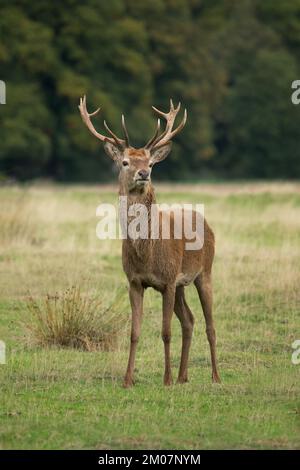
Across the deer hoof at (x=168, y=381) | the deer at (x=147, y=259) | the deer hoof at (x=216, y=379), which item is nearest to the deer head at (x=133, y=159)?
the deer at (x=147, y=259)

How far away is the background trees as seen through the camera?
43.8 m

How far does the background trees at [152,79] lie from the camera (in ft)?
144

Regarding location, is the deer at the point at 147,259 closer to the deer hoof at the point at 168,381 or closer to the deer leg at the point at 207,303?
the deer hoof at the point at 168,381

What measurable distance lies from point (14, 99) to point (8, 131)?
179 cm

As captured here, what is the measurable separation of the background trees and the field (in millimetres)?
23051

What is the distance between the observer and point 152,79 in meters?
50.4

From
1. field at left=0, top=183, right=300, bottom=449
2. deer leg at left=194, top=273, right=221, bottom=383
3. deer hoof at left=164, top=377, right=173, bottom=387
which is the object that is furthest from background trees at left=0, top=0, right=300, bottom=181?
deer hoof at left=164, top=377, right=173, bottom=387

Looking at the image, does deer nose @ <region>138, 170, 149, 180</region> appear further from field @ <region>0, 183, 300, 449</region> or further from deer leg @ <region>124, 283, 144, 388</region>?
field @ <region>0, 183, 300, 449</region>

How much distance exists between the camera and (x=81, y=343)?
11.5 m

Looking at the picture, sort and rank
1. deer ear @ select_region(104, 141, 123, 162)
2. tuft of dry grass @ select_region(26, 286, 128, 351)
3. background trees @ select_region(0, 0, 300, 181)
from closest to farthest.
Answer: deer ear @ select_region(104, 141, 123, 162), tuft of dry grass @ select_region(26, 286, 128, 351), background trees @ select_region(0, 0, 300, 181)

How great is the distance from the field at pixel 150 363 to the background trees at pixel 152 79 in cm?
2305

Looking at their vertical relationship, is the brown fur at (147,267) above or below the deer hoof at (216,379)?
above

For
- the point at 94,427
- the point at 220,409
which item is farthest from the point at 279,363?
the point at 94,427

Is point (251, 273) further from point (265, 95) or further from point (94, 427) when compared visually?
point (265, 95)
